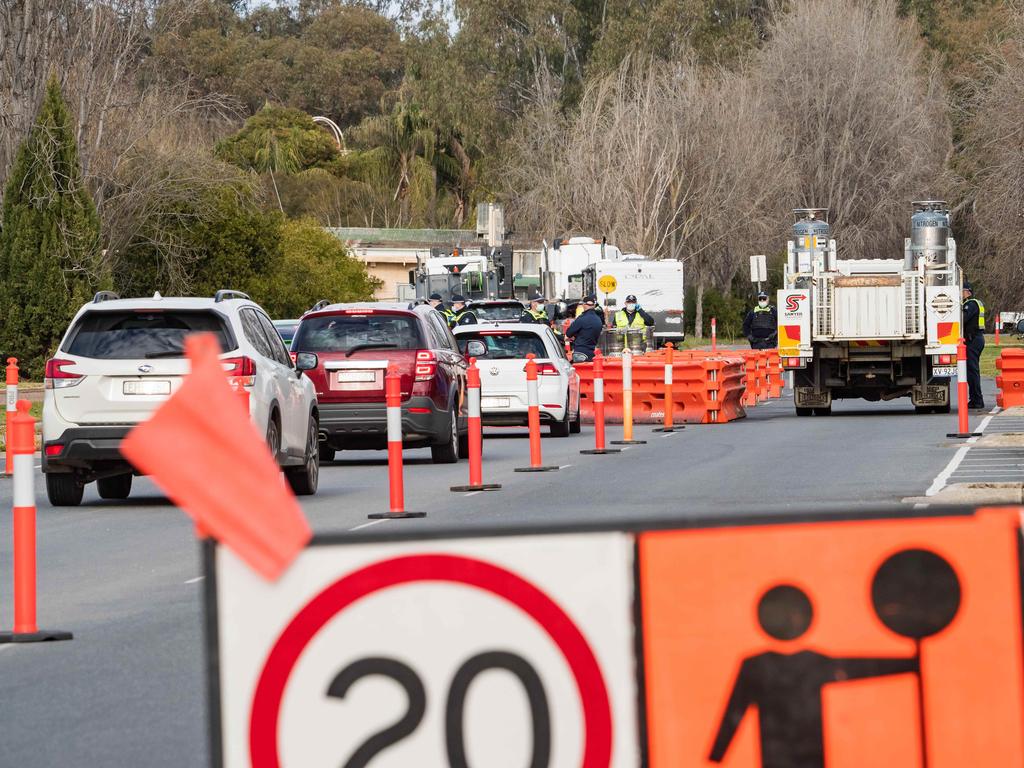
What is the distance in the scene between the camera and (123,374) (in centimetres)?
1656

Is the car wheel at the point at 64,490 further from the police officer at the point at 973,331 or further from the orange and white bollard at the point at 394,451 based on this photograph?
the police officer at the point at 973,331

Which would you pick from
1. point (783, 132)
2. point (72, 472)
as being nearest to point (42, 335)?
point (72, 472)

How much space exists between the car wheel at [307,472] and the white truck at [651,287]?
1450 inches

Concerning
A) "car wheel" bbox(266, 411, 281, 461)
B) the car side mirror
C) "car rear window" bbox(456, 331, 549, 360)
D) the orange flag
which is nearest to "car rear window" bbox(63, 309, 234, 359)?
"car wheel" bbox(266, 411, 281, 461)

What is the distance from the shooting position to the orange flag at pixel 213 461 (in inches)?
121

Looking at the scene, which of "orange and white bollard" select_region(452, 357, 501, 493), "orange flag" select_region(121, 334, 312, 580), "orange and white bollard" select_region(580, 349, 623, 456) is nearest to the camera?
"orange flag" select_region(121, 334, 312, 580)

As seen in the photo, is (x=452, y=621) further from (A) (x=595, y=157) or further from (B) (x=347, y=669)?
(A) (x=595, y=157)

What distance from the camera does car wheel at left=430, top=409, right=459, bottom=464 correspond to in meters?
22.2

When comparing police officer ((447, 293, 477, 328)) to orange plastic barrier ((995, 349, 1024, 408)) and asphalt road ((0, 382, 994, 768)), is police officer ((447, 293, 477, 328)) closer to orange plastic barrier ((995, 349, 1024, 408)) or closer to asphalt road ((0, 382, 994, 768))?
asphalt road ((0, 382, 994, 768))

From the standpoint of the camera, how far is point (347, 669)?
349 centimetres

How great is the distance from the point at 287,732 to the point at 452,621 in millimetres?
337

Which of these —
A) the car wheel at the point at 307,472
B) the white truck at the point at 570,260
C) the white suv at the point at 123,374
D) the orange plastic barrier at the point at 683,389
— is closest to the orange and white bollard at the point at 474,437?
the car wheel at the point at 307,472

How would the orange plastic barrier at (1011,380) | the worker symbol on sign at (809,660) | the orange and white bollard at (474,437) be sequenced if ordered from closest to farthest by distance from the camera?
1. the worker symbol on sign at (809,660)
2. the orange and white bollard at (474,437)
3. the orange plastic barrier at (1011,380)

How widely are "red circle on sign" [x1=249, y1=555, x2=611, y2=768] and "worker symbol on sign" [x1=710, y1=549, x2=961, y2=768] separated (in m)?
0.23
